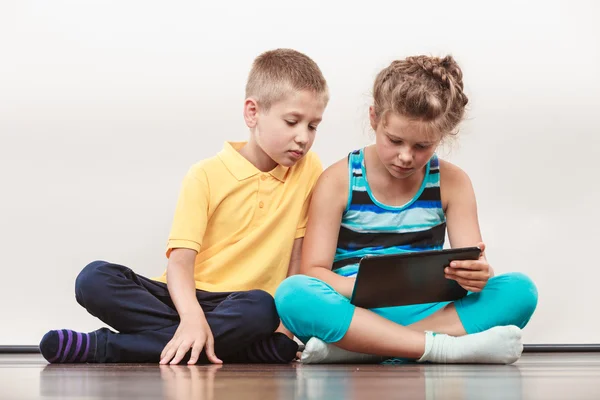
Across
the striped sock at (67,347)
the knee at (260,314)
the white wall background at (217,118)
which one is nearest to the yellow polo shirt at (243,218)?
the knee at (260,314)

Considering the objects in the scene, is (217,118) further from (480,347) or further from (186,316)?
(480,347)

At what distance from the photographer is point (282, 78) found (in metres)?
1.82

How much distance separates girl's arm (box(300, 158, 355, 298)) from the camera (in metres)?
1.77

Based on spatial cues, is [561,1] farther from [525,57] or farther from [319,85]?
[319,85]

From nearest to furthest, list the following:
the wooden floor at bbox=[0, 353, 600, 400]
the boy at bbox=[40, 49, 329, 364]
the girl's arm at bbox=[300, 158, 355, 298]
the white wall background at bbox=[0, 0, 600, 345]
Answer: the wooden floor at bbox=[0, 353, 600, 400], the boy at bbox=[40, 49, 329, 364], the girl's arm at bbox=[300, 158, 355, 298], the white wall background at bbox=[0, 0, 600, 345]

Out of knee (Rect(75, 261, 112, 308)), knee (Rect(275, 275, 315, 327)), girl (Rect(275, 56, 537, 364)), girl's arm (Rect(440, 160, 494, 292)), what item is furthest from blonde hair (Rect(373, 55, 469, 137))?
knee (Rect(75, 261, 112, 308))

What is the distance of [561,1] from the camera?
219 cm

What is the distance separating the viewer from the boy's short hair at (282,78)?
1.82m

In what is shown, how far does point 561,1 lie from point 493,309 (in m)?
0.90

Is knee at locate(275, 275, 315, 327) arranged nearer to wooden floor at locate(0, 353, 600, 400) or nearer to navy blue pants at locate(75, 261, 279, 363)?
navy blue pants at locate(75, 261, 279, 363)

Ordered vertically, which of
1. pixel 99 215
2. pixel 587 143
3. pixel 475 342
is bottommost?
pixel 475 342

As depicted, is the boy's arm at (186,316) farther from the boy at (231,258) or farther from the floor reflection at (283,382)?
the floor reflection at (283,382)

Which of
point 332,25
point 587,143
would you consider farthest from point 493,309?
point 332,25

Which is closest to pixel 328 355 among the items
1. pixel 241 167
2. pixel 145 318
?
pixel 145 318
